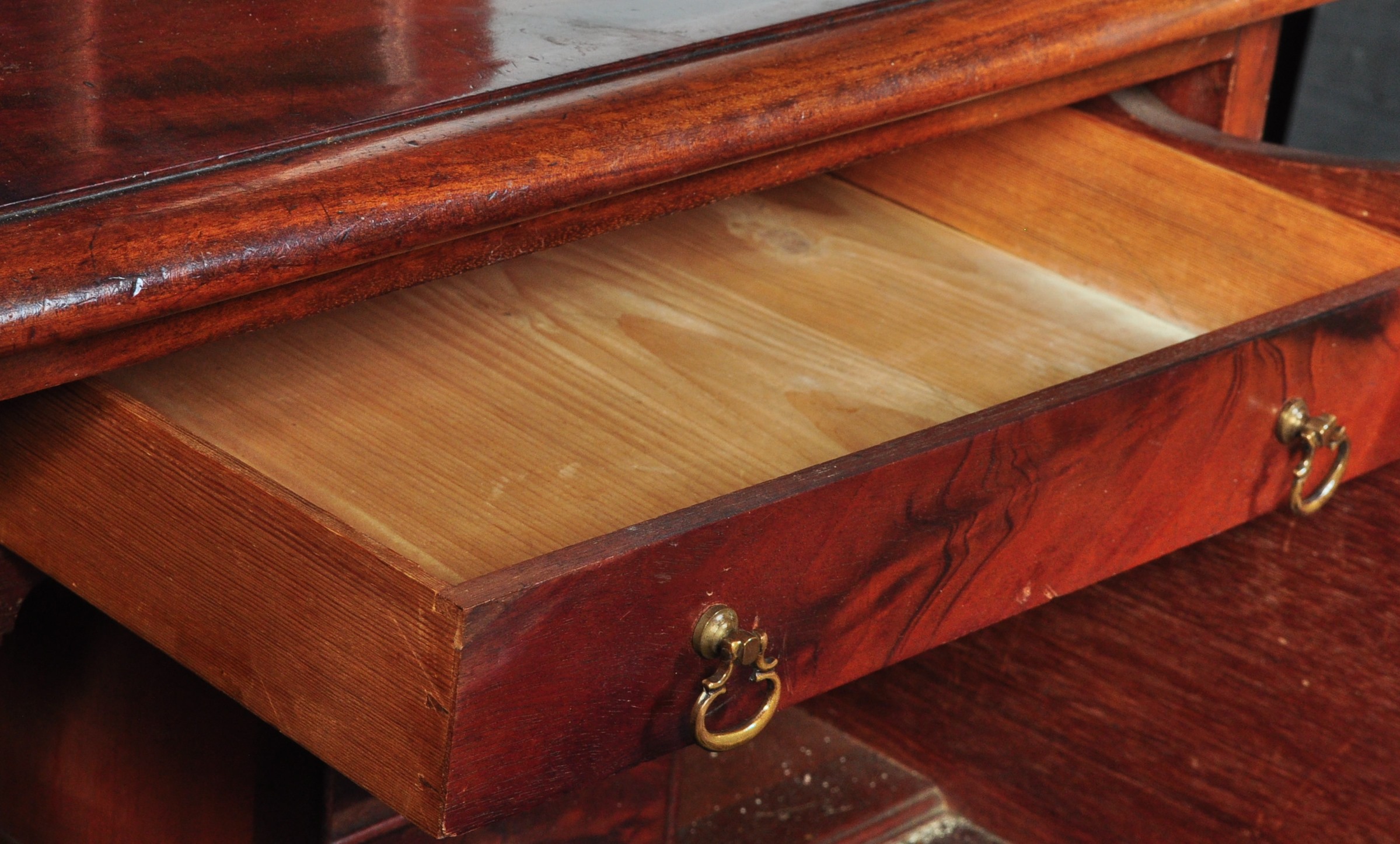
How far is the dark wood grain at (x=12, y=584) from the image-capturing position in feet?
2.41

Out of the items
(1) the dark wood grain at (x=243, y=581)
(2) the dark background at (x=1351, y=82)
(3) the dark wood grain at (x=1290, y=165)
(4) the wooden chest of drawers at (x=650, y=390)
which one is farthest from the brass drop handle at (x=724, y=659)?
(2) the dark background at (x=1351, y=82)

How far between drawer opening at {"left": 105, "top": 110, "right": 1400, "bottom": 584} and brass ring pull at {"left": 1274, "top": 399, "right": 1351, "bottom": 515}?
0.13m

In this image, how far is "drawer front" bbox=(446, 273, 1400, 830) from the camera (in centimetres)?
57

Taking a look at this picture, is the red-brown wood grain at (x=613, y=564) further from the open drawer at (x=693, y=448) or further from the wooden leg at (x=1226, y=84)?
the wooden leg at (x=1226, y=84)

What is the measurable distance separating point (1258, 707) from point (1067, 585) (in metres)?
0.38

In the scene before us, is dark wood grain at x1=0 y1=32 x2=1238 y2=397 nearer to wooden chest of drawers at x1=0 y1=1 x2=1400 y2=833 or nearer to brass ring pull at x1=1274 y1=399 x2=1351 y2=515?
wooden chest of drawers at x1=0 y1=1 x2=1400 y2=833

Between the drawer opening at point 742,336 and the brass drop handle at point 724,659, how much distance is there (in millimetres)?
99

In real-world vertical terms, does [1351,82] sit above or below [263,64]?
below

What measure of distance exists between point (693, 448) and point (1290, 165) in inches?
16.3

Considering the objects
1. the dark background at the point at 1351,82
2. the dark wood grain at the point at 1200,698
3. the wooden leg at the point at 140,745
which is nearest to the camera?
the wooden leg at the point at 140,745

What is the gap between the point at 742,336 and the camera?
0.90 meters

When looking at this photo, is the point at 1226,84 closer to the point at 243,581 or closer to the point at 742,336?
the point at 742,336

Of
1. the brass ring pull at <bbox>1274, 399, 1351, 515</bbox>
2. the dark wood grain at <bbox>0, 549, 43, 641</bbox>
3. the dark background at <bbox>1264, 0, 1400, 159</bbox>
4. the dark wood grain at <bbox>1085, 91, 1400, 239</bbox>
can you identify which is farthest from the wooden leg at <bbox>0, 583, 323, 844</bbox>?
the dark background at <bbox>1264, 0, 1400, 159</bbox>

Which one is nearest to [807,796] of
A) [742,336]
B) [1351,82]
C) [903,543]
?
[742,336]
